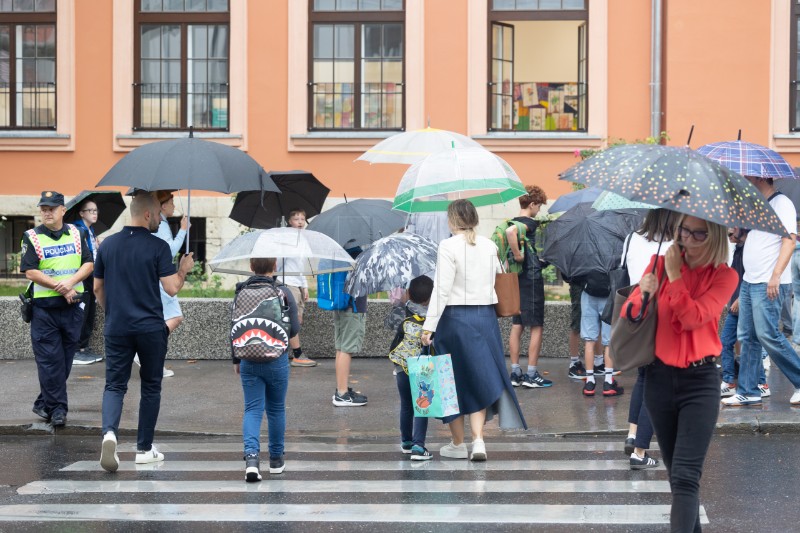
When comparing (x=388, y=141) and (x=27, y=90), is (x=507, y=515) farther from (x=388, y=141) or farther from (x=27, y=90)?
(x=27, y=90)

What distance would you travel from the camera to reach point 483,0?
1755 cm

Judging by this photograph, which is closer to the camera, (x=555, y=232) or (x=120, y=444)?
(x=120, y=444)

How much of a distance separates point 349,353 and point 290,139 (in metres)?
7.75

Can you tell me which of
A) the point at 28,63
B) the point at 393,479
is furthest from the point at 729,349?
the point at 28,63

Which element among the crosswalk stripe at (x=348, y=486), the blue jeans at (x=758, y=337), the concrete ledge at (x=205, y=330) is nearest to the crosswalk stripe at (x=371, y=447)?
the crosswalk stripe at (x=348, y=486)

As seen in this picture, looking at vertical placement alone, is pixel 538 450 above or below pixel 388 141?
below

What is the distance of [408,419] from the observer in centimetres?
855

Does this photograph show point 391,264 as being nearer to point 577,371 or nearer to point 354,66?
point 577,371

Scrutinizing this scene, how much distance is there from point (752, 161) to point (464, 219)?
2.13m

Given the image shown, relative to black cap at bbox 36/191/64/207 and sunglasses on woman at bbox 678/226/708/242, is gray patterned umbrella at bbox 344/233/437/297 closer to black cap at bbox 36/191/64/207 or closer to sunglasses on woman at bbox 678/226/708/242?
black cap at bbox 36/191/64/207

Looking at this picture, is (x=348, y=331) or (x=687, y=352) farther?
(x=348, y=331)

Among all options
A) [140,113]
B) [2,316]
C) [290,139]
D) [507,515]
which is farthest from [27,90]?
[507,515]

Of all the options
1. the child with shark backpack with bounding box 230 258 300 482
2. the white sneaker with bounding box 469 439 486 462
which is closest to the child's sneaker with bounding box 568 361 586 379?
the white sneaker with bounding box 469 439 486 462

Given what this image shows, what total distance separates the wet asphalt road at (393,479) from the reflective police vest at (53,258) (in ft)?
3.95
